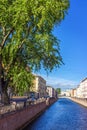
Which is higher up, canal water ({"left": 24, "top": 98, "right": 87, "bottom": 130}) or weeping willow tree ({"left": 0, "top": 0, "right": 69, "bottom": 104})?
weeping willow tree ({"left": 0, "top": 0, "right": 69, "bottom": 104})

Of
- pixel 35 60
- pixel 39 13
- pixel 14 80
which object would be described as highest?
pixel 39 13

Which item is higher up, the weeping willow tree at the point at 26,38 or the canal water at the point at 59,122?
the weeping willow tree at the point at 26,38

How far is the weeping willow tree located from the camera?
121 ft

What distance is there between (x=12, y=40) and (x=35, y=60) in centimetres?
412

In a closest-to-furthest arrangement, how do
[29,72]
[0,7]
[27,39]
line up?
1. [0,7]
2. [27,39]
3. [29,72]

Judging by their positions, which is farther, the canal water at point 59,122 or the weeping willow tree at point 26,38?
the canal water at point 59,122

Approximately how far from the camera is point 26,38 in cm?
3947

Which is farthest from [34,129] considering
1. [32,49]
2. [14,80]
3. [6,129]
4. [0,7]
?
[0,7]

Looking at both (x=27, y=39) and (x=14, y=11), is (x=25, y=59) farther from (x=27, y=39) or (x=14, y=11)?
(x=14, y=11)

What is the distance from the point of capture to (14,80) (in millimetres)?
40031

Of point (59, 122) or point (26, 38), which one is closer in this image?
point (26, 38)

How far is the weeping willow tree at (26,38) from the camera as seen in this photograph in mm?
36750

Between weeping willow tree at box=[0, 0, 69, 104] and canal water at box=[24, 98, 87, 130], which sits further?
canal water at box=[24, 98, 87, 130]

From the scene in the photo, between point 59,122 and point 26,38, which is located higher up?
point 26,38
